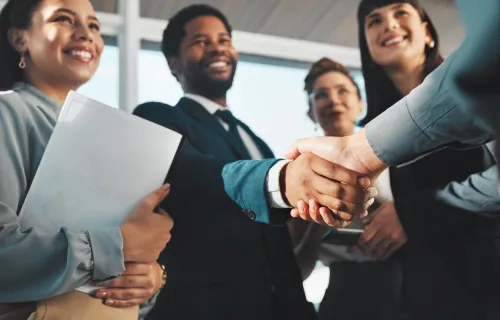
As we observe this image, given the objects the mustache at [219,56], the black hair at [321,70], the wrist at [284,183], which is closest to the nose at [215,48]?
the mustache at [219,56]

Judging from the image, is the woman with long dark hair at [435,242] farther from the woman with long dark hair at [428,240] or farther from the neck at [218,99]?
the neck at [218,99]

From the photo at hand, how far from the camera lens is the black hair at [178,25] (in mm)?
1110

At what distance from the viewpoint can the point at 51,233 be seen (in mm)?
717

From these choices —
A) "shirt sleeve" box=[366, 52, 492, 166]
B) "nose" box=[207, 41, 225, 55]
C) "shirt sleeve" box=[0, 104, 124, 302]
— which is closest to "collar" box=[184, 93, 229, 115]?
"nose" box=[207, 41, 225, 55]

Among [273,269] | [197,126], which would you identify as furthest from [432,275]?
[197,126]

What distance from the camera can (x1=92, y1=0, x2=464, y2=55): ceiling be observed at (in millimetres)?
1166

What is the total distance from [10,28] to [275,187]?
1.89ft

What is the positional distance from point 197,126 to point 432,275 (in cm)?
57

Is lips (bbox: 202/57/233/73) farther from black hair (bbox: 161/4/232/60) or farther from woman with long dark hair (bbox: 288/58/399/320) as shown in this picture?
woman with long dark hair (bbox: 288/58/399/320)

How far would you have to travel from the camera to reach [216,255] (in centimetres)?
94

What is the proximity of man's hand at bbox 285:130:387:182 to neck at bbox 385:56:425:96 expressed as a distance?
444 mm

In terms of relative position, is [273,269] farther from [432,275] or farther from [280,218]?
[432,275]

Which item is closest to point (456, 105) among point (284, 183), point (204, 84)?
point (284, 183)

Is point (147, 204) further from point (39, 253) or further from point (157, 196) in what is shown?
point (39, 253)
